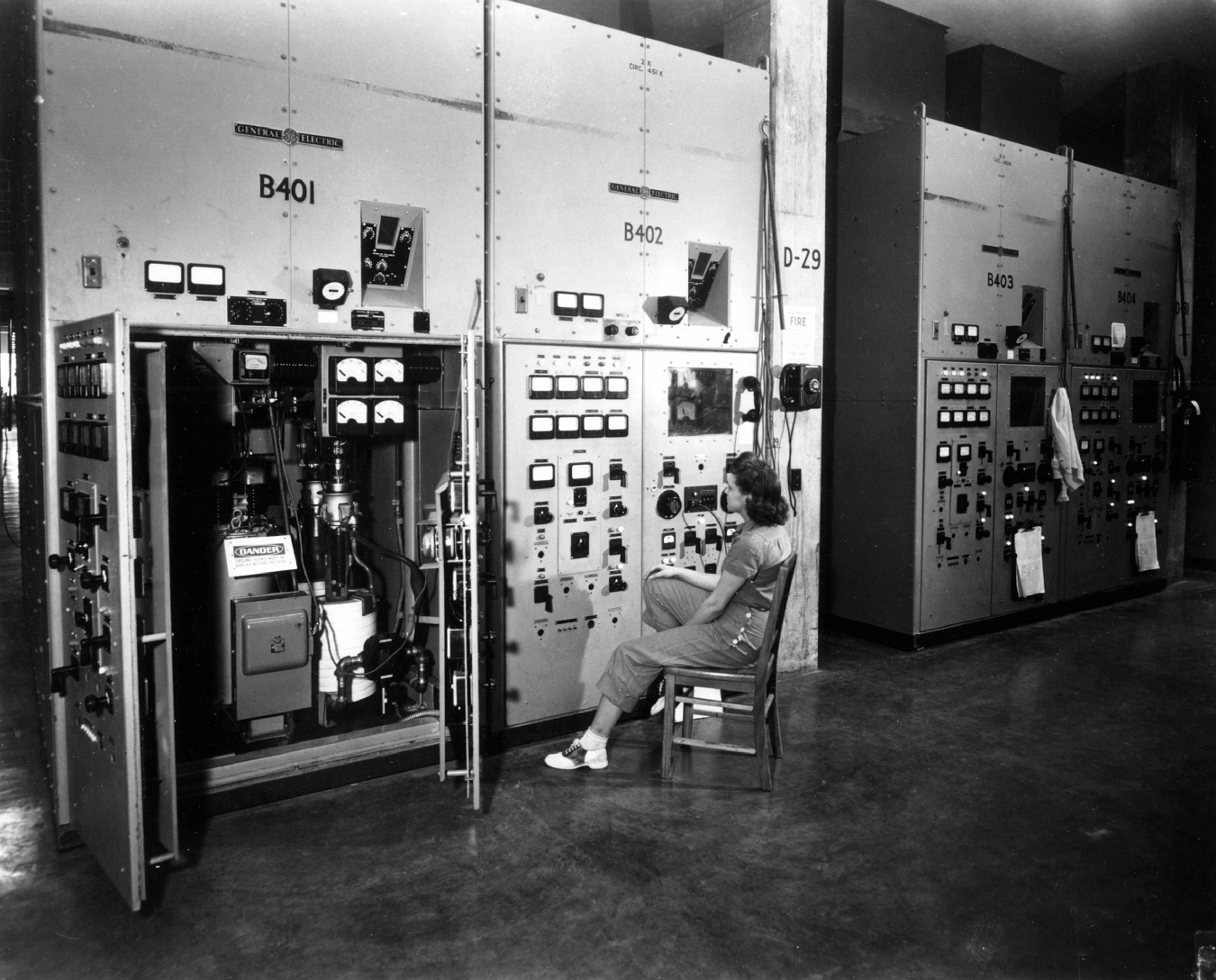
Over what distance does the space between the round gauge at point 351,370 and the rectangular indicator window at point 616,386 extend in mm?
1085

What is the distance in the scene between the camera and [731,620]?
369cm

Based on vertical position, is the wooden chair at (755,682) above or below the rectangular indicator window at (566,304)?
below

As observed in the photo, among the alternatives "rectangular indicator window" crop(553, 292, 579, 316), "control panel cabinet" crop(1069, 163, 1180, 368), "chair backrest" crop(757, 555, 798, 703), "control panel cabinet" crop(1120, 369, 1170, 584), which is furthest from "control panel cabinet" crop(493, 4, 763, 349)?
"control panel cabinet" crop(1120, 369, 1170, 584)

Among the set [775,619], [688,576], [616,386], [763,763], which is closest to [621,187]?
[616,386]

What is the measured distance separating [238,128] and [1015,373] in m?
5.06

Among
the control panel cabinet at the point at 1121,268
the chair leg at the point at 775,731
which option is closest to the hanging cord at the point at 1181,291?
the control panel cabinet at the point at 1121,268

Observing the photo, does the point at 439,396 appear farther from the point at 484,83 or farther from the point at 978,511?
the point at 978,511

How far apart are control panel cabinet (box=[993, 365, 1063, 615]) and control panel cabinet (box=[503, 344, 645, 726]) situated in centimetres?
308

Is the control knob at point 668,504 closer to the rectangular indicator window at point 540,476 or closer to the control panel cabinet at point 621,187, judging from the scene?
the rectangular indicator window at point 540,476

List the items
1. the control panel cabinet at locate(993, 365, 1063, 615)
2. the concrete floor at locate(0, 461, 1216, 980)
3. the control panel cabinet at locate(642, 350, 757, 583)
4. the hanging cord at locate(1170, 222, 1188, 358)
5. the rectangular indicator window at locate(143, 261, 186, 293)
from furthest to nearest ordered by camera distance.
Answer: the hanging cord at locate(1170, 222, 1188, 358) → the control panel cabinet at locate(993, 365, 1063, 615) → the control panel cabinet at locate(642, 350, 757, 583) → the rectangular indicator window at locate(143, 261, 186, 293) → the concrete floor at locate(0, 461, 1216, 980)

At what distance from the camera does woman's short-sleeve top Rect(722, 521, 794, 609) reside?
3.60 m

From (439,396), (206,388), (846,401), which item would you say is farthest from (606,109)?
(846,401)

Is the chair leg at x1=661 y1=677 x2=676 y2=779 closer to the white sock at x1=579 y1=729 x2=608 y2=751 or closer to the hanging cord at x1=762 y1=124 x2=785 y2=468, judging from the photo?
the white sock at x1=579 y1=729 x2=608 y2=751

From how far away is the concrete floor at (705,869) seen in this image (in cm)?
252
